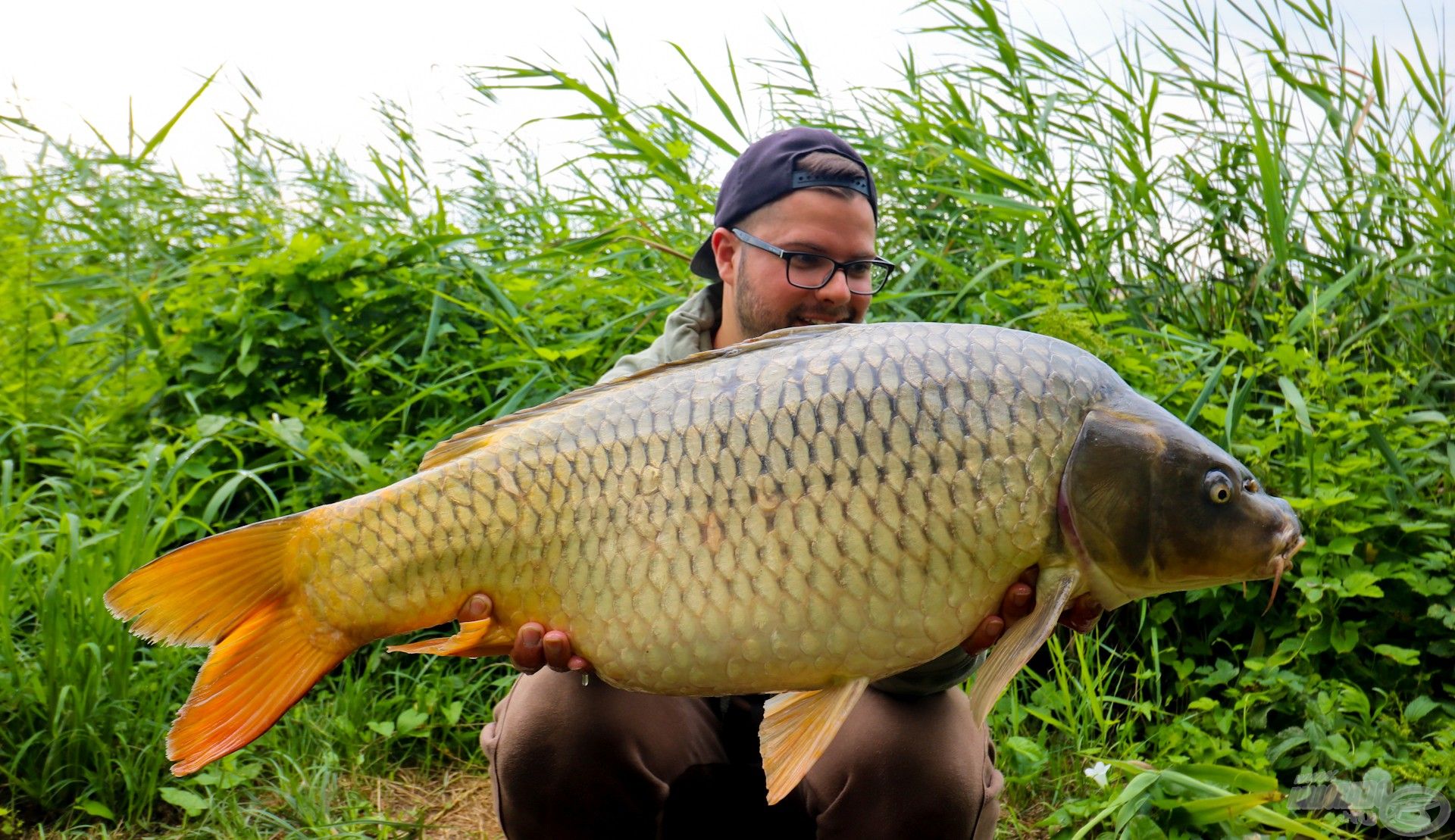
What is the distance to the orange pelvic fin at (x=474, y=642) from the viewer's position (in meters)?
1.49

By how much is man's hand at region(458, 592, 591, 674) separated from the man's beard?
2.47 ft

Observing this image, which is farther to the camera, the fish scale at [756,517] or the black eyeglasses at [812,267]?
the black eyeglasses at [812,267]

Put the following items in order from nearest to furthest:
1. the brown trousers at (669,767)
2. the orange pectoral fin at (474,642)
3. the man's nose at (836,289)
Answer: the orange pectoral fin at (474,642), the brown trousers at (669,767), the man's nose at (836,289)

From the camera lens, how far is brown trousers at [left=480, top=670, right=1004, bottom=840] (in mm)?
1767

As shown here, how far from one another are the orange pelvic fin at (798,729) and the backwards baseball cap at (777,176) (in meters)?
0.98

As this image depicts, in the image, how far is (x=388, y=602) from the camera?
1488 mm

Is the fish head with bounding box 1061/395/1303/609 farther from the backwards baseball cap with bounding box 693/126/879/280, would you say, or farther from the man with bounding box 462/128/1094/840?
the backwards baseball cap with bounding box 693/126/879/280

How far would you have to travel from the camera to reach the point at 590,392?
1.57 metres

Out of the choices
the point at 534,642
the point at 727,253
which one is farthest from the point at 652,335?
the point at 534,642

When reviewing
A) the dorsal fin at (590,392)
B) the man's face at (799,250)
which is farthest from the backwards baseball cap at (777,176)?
the dorsal fin at (590,392)

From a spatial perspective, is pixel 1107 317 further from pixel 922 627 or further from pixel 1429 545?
pixel 922 627

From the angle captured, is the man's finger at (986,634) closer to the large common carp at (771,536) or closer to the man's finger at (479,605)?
the large common carp at (771,536)

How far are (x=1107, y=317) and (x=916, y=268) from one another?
1.64 feet

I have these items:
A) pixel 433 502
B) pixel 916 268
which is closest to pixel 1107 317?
pixel 916 268
